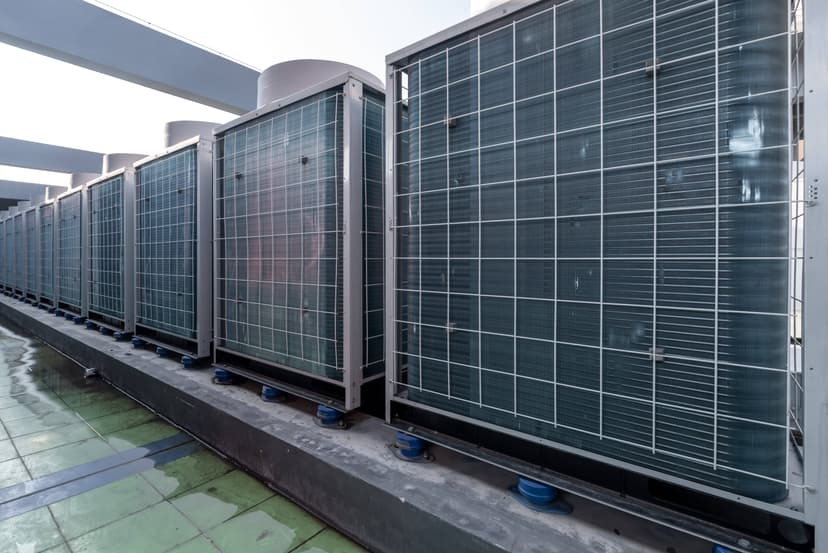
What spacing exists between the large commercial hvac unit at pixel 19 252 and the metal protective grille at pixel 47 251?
1595 millimetres

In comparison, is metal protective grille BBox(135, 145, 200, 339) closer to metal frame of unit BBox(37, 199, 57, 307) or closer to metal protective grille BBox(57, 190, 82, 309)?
metal protective grille BBox(57, 190, 82, 309)

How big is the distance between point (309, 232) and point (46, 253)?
25.6 feet

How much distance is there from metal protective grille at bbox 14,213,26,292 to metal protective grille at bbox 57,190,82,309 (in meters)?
3.27

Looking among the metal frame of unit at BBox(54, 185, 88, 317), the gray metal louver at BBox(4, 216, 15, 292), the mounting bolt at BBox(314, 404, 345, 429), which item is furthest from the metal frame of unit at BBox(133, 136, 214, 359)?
the gray metal louver at BBox(4, 216, 15, 292)

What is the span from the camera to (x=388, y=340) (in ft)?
6.30

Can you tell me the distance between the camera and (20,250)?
27.9ft

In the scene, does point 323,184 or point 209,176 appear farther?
point 209,176

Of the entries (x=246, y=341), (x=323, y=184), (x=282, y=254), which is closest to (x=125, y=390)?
(x=246, y=341)

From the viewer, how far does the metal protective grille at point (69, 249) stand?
5.53 m

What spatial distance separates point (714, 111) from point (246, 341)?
9.45ft

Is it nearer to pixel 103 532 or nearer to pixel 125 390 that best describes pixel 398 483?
pixel 103 532

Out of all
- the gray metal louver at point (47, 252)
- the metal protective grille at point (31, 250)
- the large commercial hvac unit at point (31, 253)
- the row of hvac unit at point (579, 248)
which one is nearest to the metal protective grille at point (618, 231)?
the row of hvac unit at point (579, 248)

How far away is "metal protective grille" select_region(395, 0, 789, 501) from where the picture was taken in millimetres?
1081

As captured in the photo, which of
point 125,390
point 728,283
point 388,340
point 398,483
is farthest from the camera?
point 125,390
